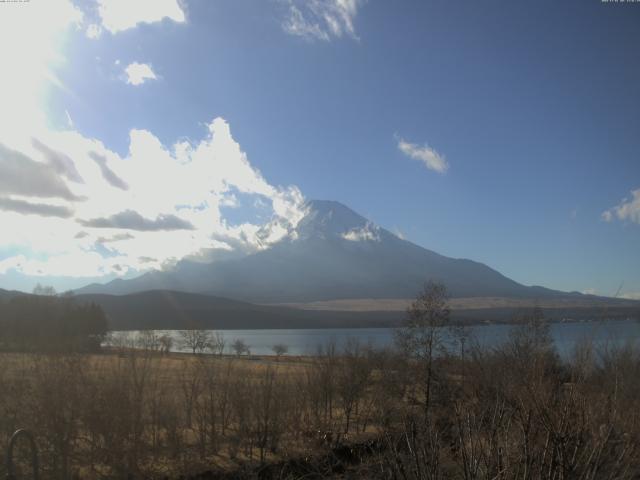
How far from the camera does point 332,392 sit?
2917 cm

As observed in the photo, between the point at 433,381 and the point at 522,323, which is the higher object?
the point at 522,323

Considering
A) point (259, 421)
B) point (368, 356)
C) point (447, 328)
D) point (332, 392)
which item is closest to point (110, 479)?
point (259, 421)

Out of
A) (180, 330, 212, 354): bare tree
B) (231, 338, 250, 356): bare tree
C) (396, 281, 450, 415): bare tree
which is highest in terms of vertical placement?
(396, 281, 450, 415): bare tree

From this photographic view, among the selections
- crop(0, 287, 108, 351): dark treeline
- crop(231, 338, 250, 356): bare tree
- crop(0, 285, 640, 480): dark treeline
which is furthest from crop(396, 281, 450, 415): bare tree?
crop(231, 338, 250, 356): bare tree

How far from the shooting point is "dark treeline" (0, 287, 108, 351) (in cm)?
1859

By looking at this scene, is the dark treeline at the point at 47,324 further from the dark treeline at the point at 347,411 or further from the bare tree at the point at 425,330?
the bare tree at the point at 425,330

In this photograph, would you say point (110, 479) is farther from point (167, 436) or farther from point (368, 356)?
point (368, 356)

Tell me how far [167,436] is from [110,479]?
3.61 m

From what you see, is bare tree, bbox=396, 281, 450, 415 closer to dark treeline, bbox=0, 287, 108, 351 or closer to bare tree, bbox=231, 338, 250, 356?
dark treeline, bbox=0, 287, 108, 351

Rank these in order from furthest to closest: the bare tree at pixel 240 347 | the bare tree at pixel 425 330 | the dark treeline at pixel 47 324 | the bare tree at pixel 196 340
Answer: the bare tree at pixel 240 347
the bare tree at pixel 196 340
the bare tree at pixel 425 330
the dark treeline at pixel 47 324

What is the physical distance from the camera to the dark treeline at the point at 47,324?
18594mm

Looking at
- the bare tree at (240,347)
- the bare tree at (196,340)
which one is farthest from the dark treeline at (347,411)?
the bare tree at (240,347)

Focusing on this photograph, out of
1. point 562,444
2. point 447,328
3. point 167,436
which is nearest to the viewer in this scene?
point 562,444

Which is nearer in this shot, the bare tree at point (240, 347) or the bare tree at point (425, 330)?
the bare tree at point (425, 330)
